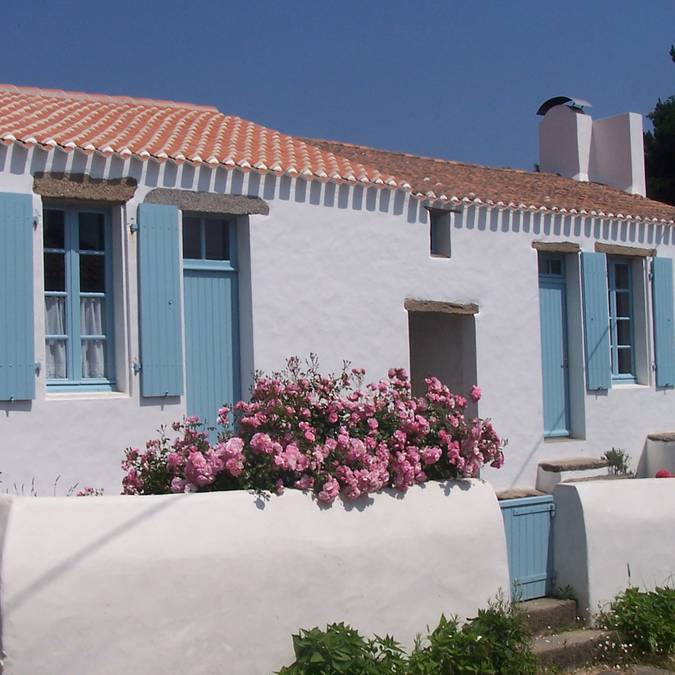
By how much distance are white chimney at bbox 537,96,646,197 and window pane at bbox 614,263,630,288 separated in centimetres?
242

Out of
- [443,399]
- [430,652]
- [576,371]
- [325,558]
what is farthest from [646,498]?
[576,371]

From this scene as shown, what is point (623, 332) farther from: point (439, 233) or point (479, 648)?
point (479, 648)

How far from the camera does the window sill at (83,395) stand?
846 centimetres

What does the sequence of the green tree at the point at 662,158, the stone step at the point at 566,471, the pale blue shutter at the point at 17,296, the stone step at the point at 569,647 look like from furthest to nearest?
the green tree at the point at 662,158
the stone step at the point at 566,471
the pale blue shutter at the point at 17,296
the stone step at the point at 569,647

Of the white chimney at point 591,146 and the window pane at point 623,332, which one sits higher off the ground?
the white chimney at point 591,146

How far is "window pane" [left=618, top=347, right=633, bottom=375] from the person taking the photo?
13156 mm

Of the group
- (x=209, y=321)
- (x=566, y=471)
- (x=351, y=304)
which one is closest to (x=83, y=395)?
(x=209, y=321)

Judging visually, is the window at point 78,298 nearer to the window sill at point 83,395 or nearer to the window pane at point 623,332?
the window sill at point 83,395

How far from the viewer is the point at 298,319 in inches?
385

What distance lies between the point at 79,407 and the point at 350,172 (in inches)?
154

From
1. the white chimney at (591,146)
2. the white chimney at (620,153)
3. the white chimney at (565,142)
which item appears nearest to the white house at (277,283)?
the white chimney at (620,153)

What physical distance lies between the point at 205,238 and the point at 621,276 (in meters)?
6.41

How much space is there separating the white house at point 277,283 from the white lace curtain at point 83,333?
2cm

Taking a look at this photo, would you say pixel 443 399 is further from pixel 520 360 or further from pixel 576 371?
pixel 576 371
